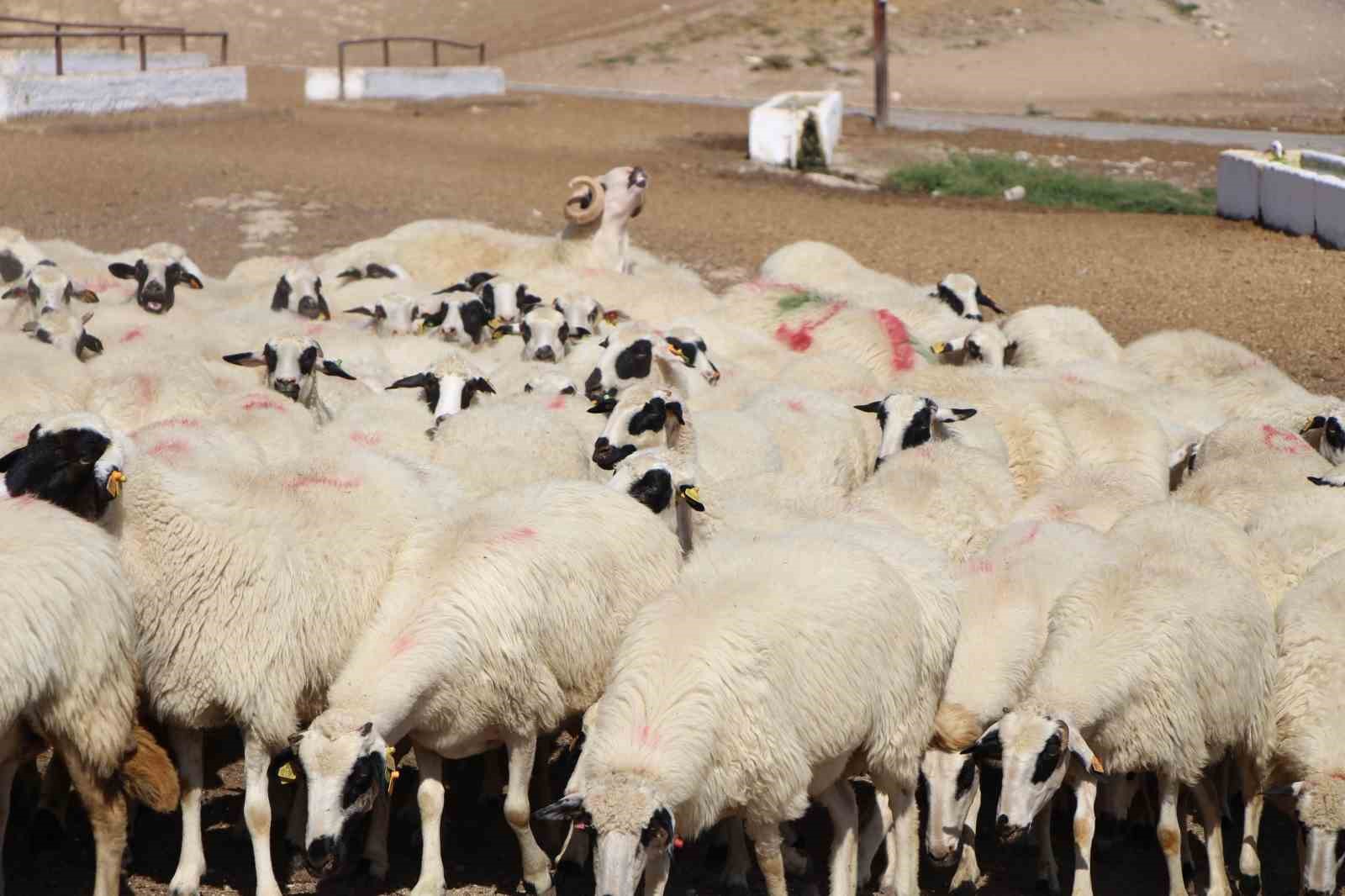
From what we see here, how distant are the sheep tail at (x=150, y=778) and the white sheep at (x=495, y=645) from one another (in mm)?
702

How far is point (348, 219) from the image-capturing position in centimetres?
1789

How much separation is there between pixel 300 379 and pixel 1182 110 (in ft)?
90.9

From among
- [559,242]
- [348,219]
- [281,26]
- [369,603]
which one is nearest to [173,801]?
[369,603]

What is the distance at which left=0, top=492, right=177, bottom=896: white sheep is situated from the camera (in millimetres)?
5656

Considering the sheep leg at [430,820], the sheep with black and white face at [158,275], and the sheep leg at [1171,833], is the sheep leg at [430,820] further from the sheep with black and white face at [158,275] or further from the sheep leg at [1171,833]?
the sheep with black and white face at [158,275]

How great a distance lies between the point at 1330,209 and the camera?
16.2m

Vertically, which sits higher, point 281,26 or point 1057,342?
point 281,26

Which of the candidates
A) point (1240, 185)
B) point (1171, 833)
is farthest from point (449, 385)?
point (1240, 185)

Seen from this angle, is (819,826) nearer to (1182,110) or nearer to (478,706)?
(478,706)

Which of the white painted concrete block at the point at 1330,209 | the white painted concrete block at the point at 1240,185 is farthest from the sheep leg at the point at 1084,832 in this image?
the white painted concrete block at the point at 1240,185

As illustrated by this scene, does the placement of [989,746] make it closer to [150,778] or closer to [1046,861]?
[1046,861]

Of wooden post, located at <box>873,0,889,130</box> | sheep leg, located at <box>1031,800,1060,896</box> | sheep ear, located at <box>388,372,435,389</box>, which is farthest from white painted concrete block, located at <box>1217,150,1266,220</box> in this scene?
sheep leg, located at <box>1031,800,1060,896</box>

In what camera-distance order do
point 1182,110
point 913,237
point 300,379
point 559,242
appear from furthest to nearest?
point 1182,110, point 913,237, point 559,242, point 300,379

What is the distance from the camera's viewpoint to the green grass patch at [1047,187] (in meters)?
19.9
